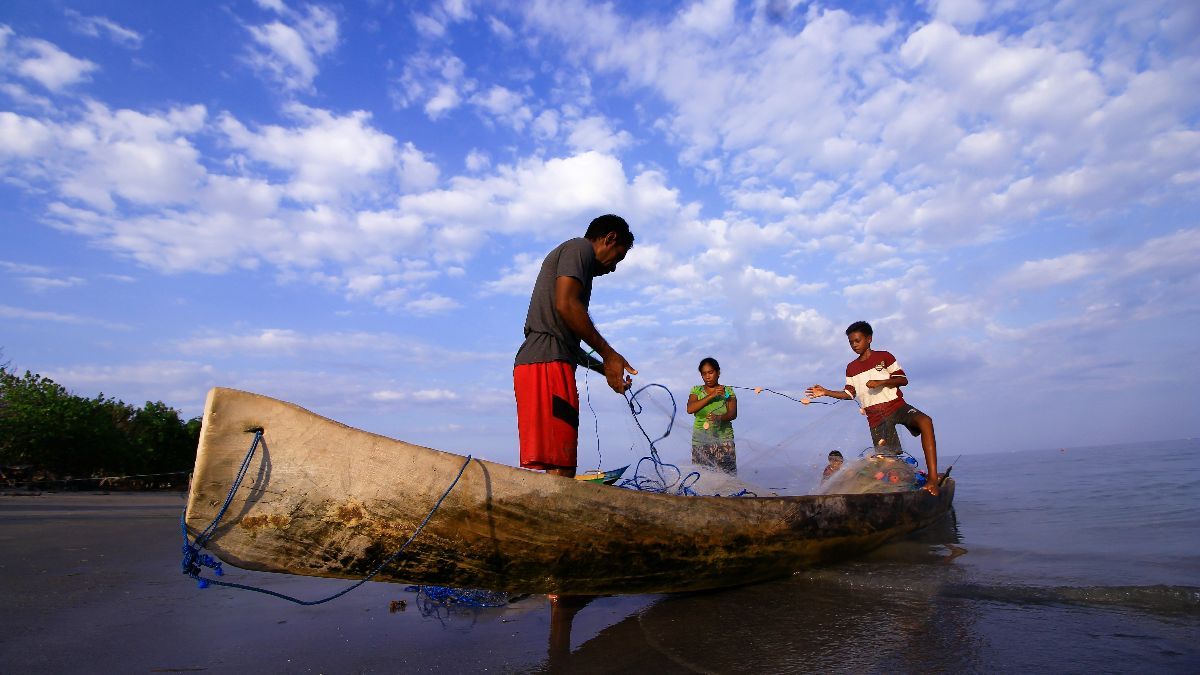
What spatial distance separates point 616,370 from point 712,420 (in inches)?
138

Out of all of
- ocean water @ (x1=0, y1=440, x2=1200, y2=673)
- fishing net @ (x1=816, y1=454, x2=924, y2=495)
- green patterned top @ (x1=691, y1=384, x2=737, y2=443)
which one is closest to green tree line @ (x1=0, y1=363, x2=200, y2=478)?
ocean water @ (x1=0, y1=440, x2=1200, y2=673)

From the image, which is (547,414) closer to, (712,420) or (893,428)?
(712,420)

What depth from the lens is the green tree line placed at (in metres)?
15.5

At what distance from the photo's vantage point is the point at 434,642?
2.76 meters

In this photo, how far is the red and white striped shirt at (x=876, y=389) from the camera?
6012mm

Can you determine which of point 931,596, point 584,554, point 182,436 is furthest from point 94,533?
point 182,436

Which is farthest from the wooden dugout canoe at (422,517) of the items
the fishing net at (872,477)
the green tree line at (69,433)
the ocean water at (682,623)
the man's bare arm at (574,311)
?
the green tree line at (69,433)

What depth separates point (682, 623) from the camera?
2.95 metres

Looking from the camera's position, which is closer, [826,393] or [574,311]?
[574,311]

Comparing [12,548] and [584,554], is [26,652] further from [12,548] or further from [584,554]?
[12,548]

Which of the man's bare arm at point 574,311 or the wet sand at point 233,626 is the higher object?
the man's bare arm at point 574,311

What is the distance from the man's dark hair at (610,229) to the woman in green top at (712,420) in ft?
10.8

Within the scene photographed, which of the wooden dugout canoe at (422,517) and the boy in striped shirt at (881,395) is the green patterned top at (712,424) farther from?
the wooden dugout canoe at (422,517)

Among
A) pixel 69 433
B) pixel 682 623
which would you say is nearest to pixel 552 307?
pixel 682 623
